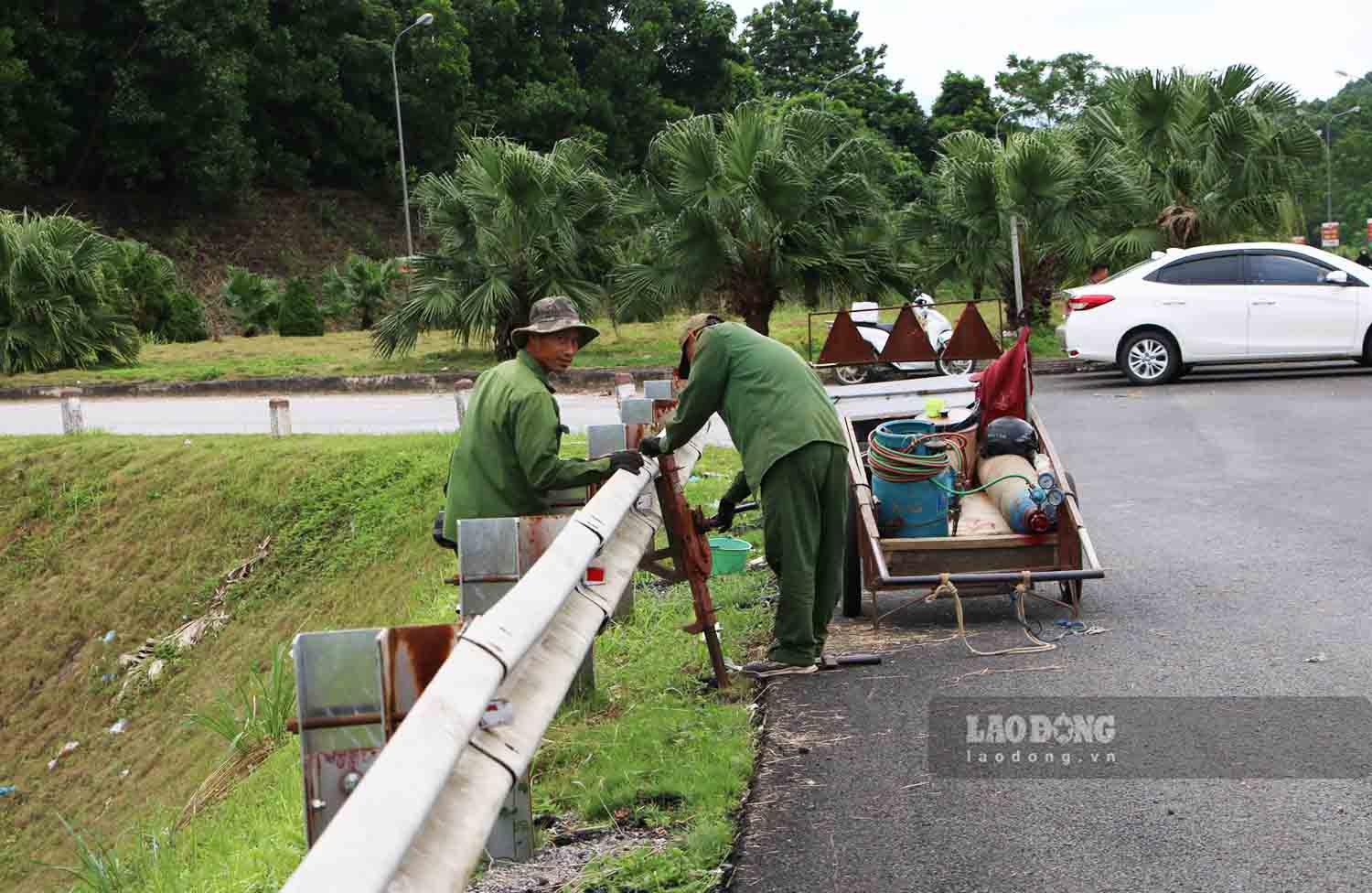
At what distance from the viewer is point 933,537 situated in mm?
7980

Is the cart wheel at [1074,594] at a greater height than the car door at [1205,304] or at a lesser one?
lesser

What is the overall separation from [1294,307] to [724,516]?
15.2m

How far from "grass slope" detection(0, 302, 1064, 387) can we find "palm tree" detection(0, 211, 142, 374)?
497mm

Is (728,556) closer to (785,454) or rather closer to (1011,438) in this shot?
(1011,438)

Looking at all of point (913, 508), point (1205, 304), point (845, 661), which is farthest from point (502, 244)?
point (845, 661)

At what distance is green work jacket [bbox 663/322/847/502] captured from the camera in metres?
6.70

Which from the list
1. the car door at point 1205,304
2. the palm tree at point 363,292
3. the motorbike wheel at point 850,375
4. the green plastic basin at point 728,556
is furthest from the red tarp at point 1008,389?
the palm tree at point 363,292

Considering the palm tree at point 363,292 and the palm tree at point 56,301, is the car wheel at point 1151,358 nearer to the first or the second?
the palm tree at point 56,301

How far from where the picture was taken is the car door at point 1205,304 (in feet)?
66.9

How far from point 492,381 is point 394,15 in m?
58.6

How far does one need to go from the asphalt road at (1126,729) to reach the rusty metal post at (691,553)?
31 cm

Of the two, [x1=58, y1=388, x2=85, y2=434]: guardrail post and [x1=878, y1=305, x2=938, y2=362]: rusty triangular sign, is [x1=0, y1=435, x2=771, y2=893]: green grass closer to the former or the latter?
[x1=58, y1=388, x2=85, y2=434]: guardrail post

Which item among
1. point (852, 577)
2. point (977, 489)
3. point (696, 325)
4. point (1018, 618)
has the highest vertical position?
point (696, 325)

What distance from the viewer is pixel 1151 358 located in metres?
20.8
